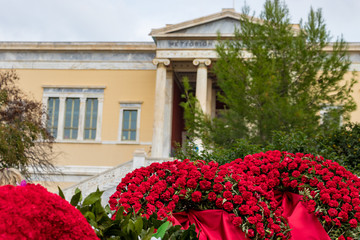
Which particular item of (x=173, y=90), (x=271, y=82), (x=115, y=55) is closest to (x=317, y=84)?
(x=271, y=82)

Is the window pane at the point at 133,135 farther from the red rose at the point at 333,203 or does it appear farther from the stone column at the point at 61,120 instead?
the red rose at the point at 333,203

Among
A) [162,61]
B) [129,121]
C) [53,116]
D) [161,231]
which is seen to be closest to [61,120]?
[53,116]

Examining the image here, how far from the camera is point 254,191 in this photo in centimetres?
375

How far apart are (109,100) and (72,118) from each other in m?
2.53

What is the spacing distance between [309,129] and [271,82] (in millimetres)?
1418

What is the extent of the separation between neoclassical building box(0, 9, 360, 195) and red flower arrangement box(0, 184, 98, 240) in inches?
961

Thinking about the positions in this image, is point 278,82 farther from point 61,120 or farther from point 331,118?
point 61,120

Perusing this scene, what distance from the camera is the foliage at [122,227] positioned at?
2457 mm

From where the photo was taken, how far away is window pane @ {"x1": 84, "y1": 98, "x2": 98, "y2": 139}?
28594 mm

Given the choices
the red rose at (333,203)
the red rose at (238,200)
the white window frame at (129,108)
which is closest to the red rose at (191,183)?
the red rose at (238,200)

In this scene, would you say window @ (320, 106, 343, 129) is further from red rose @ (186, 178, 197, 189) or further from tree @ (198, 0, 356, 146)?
red rose @ (186, 178, 197, 189)

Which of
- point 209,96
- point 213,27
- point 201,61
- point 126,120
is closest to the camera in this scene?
point 201,61

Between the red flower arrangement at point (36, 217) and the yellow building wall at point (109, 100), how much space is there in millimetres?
25603

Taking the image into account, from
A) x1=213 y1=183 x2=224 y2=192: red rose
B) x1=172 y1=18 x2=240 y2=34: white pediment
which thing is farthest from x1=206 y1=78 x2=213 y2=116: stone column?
x1=213 y1=183 x2=224 y2=192: red rose
